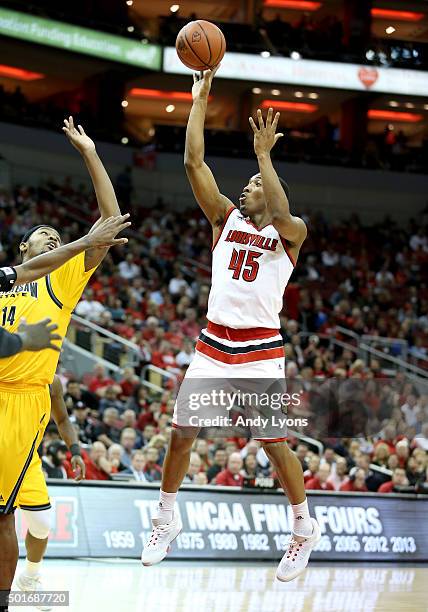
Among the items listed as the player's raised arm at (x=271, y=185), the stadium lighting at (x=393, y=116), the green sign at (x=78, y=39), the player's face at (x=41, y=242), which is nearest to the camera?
the player's raised arm at (x=271, y=185)

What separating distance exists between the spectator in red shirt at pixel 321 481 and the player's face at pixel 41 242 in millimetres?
7334

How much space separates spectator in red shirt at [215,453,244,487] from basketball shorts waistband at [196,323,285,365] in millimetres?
6052

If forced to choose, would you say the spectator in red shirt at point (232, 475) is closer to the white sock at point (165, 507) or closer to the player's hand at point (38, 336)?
the white sock at point (165, 507)

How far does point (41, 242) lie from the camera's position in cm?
731

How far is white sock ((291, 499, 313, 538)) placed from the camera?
7684mm

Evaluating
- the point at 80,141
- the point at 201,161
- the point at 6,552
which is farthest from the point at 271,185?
the point at 6,552

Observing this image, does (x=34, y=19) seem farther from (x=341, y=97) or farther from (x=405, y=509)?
(x=405, y=509)

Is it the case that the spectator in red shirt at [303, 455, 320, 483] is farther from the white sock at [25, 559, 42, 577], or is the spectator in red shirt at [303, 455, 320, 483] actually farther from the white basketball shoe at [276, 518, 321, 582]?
the white basketball shoe at [276, 518, 321, 582]

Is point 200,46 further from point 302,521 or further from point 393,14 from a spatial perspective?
point 393,14

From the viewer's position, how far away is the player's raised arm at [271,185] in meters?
7.09

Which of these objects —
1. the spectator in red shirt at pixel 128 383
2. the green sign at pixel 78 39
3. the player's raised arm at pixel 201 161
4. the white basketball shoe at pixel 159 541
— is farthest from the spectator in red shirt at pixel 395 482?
the green sign at pixel 78 39

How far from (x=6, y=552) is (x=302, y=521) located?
2.23 m

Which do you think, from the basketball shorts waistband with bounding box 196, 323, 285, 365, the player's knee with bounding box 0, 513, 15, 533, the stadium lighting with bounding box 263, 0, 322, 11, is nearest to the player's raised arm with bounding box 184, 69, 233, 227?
the basketball shorts waistband with bounding box 196, 323, 285, 365

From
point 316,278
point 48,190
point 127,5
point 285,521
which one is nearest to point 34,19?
point 48,190
